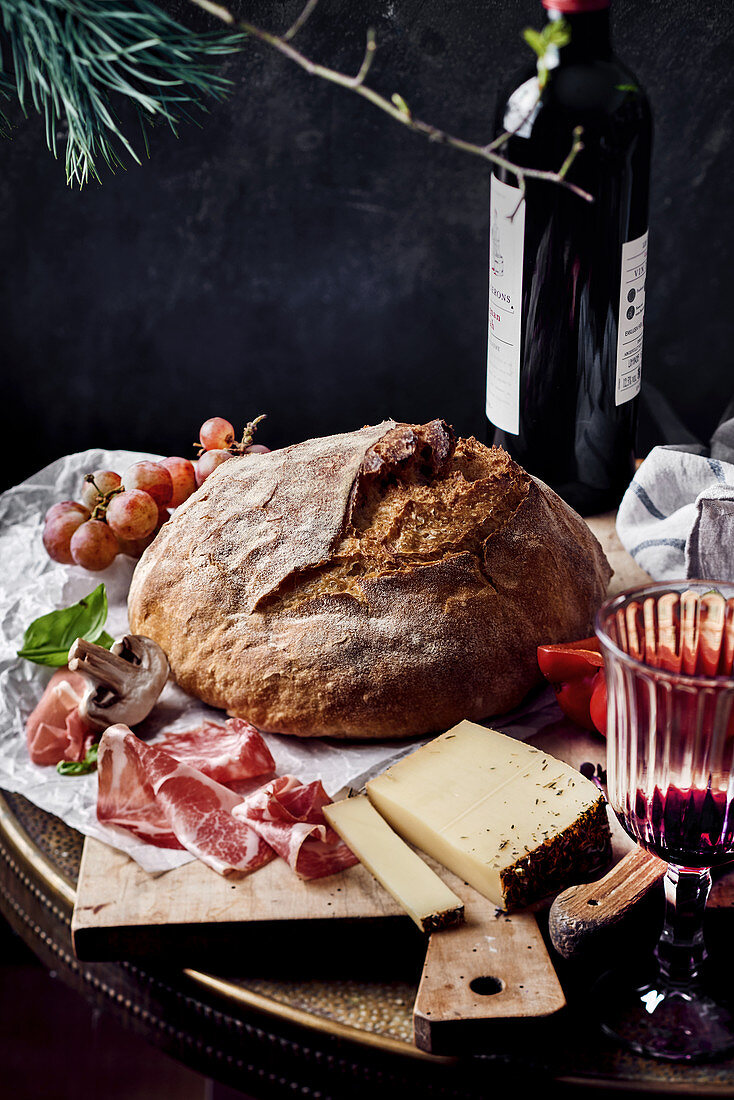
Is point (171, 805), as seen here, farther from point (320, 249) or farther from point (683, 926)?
point (320, 249)

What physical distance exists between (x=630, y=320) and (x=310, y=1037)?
3.23 feet

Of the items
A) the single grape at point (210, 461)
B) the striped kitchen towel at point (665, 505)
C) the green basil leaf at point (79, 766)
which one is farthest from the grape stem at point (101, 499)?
the striped kitchen towel at point (665, 505)

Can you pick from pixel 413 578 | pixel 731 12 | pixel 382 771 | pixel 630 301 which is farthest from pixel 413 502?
pixel 731 12

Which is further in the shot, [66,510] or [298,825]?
[66,510]

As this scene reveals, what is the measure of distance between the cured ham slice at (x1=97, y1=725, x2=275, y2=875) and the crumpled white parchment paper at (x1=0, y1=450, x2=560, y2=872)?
0.02m

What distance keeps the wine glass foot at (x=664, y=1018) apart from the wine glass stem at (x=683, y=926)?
0.6 inches

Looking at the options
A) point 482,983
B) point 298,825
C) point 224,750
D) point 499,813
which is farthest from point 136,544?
point 482,983

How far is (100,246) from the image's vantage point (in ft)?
6.14

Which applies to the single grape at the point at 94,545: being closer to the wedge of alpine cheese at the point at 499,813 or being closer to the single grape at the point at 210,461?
the single grape at the point at 210,461

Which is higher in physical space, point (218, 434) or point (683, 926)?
point (218, 434)

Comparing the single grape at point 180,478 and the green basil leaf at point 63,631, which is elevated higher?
the single grape at point 180,478

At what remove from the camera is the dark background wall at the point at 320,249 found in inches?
68.2

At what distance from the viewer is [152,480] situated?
4.95 feet

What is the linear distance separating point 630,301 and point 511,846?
2.59 ft
